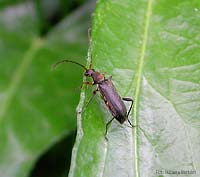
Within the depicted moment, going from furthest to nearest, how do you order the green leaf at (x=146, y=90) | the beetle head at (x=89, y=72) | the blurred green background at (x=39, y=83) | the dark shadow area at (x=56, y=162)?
the dark shadow area at (x=56, y=162) → the blurred green background at (x=39, y=83) → the beetle head at (x=89, y=72) → the green leaf at (x=146, y=90)

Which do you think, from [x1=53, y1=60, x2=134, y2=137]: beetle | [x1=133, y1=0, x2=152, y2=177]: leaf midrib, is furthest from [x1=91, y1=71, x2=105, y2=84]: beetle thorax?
[x1=133, y1=0, x2=152, y2=177]: leaf midrib

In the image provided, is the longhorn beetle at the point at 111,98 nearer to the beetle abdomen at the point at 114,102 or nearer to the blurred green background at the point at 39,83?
the beetle abdomen at the point at 114,102

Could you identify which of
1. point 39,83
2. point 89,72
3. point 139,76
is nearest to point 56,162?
point 39,83

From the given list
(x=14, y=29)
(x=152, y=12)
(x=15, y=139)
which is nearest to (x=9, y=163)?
(x=15, y=139)

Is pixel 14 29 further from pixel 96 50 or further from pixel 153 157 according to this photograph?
pixel 153 157

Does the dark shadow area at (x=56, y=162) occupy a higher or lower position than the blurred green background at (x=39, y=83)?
lower

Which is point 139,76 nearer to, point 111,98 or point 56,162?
point 111,98

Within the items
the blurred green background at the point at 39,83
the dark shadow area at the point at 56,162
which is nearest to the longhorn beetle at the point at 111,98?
the blurred green background at the point at 39,83
